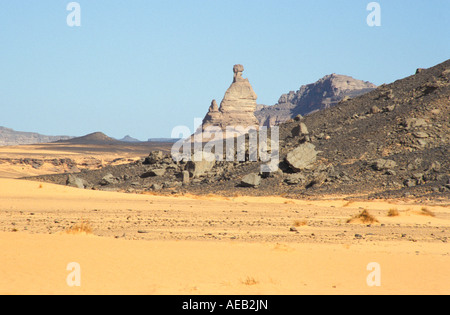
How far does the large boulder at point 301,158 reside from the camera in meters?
38.9

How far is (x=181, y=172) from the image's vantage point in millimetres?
43375

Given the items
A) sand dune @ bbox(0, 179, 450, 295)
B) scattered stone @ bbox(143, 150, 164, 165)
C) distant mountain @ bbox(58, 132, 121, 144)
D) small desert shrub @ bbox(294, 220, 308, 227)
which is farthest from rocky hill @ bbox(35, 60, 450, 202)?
distant mountain @ bbox(58, 132, 121, 144)

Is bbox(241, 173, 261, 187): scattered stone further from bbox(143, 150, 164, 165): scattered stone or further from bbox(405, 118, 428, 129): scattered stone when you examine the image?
bbox(143, 150, 164, 165): scattered stone

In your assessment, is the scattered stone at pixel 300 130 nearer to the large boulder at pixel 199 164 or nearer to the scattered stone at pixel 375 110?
the scattered stone at pixel 375 110

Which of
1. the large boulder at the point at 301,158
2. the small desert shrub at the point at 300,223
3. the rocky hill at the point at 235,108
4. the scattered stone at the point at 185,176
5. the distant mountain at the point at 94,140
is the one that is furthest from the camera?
the rocky hill at the point at 235,108

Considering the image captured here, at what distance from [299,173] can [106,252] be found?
27117 millimetres

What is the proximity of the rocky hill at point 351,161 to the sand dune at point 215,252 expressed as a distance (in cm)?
1217

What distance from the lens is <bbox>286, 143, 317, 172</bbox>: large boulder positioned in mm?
38906

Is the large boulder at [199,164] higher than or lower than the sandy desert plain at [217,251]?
higher

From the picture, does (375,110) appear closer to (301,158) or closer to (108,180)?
(301,158)

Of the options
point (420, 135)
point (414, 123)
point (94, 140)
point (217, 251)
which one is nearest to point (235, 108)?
point (94, 140)

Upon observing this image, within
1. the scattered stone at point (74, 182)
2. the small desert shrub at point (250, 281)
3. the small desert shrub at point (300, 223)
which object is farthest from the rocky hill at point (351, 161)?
the small desert shrub at point (250, 281)

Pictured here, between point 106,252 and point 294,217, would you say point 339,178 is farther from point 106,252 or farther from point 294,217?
point 106,252
